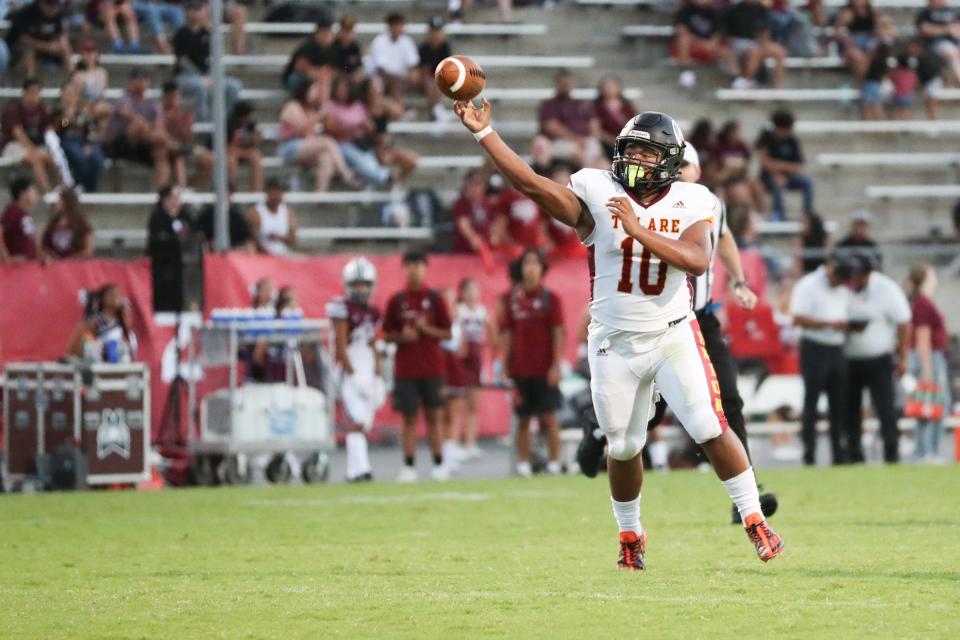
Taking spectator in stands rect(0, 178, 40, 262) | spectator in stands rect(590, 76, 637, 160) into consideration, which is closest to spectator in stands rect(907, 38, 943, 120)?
spectator in stands rect(590, 76, 637, 160)

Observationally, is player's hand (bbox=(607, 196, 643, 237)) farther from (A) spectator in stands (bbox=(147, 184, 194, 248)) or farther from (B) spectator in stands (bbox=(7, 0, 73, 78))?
(B) spectator in stands (bbox=(7, 0, 73, 78))

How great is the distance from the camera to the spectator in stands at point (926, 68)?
25.0 m

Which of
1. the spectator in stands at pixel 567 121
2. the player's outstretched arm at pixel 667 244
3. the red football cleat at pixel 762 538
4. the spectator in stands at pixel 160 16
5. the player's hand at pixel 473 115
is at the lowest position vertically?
the red football cleat at pixel 762 538

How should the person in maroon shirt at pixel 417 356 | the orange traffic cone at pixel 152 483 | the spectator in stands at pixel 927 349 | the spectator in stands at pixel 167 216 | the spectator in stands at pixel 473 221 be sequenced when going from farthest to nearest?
1. the spectator in stands at pixel 473 221
2. the spectator in stands at pixel 167 216
3. the spectator in stands at pixel 927 349
4. the person in maroon shirt at pixel 417 356
5. the orange traffic cone at pixel 152 483

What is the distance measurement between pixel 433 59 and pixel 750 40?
15.9ft

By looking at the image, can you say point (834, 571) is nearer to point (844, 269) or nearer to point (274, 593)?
point (274, 593)

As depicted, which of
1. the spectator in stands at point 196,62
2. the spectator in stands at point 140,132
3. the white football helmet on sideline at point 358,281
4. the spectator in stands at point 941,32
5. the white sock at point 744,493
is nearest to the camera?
the white sock at point 744,493

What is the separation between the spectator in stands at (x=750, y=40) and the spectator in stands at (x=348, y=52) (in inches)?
221

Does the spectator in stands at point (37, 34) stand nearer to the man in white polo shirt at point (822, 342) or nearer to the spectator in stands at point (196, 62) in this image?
the spectator in stands at point (196, 62)

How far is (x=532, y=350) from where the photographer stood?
1579cm

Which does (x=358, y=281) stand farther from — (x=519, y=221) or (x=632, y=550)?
(x=632, y=550)

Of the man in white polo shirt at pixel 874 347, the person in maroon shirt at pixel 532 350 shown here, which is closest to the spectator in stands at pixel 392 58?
the person in maroon shirt at pixel 532 350

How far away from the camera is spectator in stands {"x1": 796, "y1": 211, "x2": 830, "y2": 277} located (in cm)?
1998

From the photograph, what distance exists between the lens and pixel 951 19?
25984 millimetres
